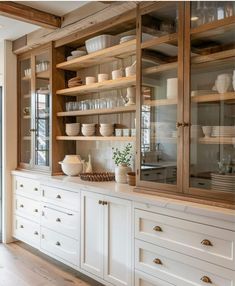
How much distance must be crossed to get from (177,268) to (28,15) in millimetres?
2534

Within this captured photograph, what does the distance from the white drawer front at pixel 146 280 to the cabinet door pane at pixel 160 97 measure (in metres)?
0.69

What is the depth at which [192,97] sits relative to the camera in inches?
83.0

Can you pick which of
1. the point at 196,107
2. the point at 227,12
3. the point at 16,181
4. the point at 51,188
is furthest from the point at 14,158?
the point at 227,12

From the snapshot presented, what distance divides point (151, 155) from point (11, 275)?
74.7 inches

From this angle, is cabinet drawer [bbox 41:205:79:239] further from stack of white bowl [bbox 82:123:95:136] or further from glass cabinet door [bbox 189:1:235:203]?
glass cabinet door [bbox 189:1:235:203]

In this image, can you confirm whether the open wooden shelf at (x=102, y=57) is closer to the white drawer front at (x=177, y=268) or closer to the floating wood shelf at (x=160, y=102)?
the floating wood shelf at (x=160, y=102)

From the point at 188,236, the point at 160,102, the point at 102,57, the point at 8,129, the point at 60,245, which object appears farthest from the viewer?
the point at 8,129

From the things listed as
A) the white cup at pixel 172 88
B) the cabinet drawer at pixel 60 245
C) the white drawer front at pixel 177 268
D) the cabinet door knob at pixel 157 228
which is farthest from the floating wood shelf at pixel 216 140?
the cabinet drawer at pixel 60 245

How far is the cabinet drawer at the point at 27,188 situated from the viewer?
11.5ft

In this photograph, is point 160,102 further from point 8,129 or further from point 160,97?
point 8,129

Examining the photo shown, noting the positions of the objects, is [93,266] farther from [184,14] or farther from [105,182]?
[184,14]

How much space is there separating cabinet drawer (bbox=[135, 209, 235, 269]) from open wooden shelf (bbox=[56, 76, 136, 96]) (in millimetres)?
1134

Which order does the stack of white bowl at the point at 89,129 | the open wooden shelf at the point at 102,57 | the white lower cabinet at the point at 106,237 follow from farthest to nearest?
the stack of white bowl at the point at 89,129
the open wooden shelf at the point at 102,57
the white lower cabinet at the point at 106,237

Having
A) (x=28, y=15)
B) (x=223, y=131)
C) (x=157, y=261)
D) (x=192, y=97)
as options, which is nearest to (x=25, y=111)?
(x=28, y=15)
